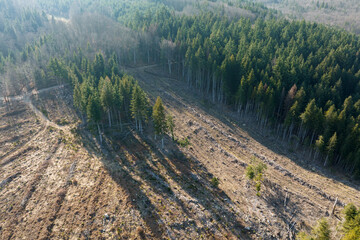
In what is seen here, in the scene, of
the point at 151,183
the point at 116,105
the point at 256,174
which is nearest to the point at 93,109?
the point at 116,105

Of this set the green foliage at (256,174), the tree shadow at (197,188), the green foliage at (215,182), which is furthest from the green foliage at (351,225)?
the green foliage at (215,182)

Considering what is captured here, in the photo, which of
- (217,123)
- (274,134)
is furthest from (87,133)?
(274,134)

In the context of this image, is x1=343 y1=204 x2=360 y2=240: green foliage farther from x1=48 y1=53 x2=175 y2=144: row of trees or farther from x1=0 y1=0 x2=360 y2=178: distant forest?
x1=48 y1=53 x2=175 y2=144: row of trees

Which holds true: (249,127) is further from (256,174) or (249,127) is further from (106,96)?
(106,96)

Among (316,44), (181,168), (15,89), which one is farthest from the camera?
(316,44)

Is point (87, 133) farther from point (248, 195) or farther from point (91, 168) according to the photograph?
point (248, 195)
